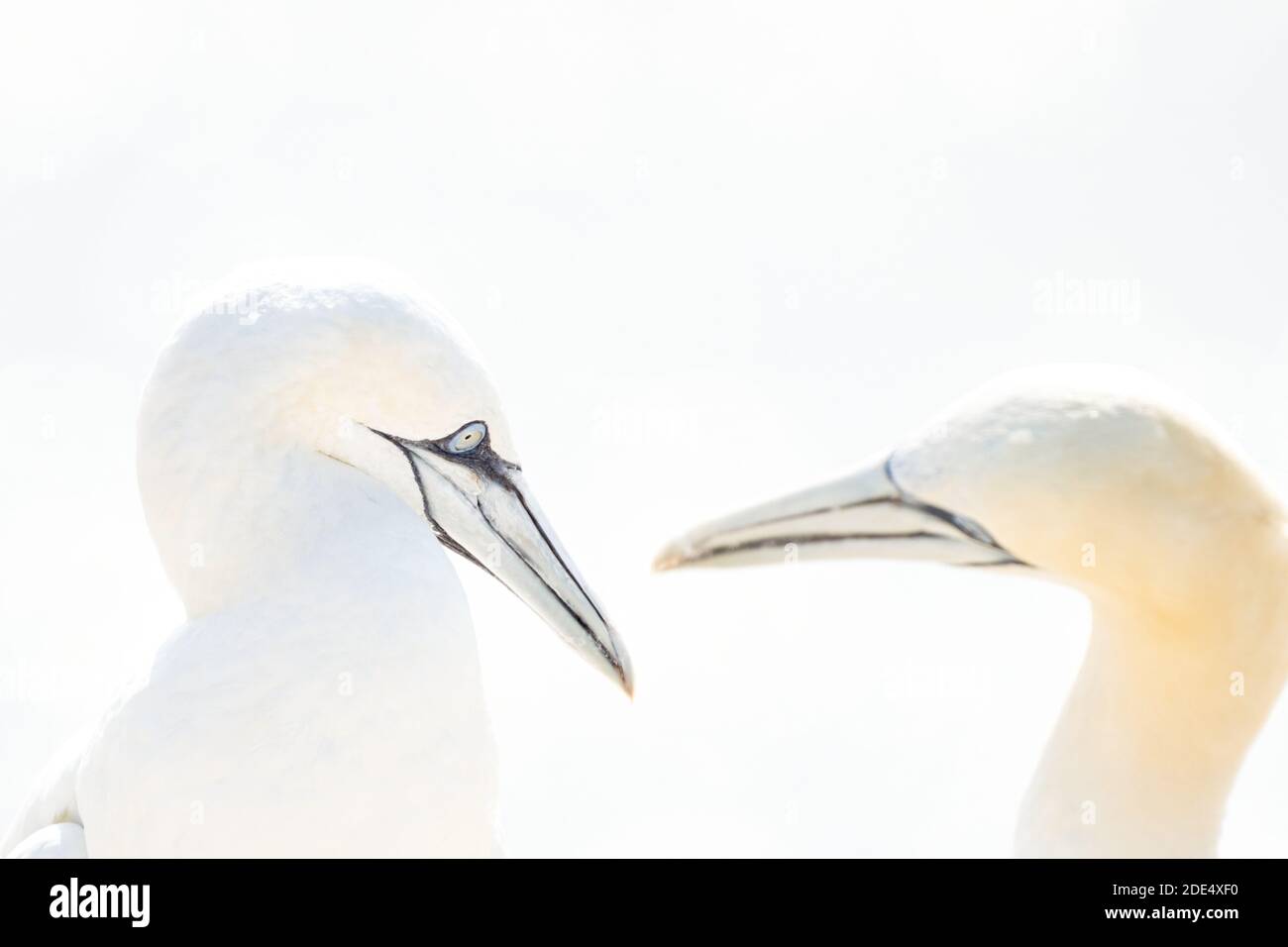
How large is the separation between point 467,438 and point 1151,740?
2.00m

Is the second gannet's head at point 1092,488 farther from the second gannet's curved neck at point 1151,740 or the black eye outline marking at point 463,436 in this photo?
the black eye outline marking at point 463,436

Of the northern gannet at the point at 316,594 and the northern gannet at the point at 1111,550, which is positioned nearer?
the northern gannet at the point at 1111,550

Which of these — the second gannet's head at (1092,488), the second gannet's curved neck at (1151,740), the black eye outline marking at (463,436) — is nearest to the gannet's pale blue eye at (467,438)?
the black eye outline marking at (463,436)

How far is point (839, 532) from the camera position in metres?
5.70

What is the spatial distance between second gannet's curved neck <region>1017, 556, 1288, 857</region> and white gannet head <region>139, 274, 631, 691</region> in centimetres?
131

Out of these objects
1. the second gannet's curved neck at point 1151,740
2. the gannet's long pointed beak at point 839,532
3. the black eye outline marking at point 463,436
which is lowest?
the second gannet's curved neck at point 1151,740

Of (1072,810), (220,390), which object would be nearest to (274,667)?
(220,390)

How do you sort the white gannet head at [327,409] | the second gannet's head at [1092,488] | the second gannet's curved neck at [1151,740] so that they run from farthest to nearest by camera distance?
the white gannet head at [327,409]
the second gannet's curved neck at [1151,740]
the second gannet's head at [1092,488]

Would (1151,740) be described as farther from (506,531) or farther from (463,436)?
(463,436)

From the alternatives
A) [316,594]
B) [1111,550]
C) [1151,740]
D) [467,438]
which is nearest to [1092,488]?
[1111,550]

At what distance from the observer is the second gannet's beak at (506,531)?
6.37 metres

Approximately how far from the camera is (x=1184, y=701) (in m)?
5.53
